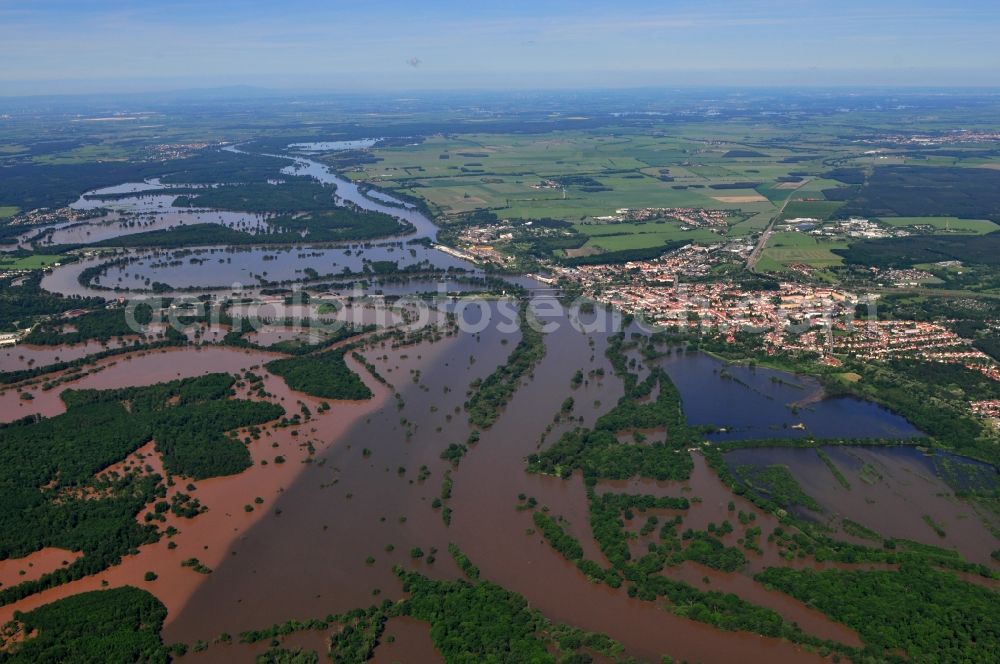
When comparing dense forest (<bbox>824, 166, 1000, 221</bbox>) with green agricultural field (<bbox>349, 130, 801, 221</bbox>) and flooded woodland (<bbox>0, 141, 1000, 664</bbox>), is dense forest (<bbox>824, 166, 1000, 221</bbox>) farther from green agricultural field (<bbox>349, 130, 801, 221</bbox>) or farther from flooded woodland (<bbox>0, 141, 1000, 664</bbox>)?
flooded woodland (<bbox>0, 141, 1000, 664</bbox>)

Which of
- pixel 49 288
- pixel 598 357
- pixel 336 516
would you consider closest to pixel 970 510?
pixel 598 357

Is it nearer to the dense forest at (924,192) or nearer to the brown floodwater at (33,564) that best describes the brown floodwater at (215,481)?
the brown floodwater at (33,564)

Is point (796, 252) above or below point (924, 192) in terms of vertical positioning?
below

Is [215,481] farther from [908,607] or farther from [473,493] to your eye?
[908,607]

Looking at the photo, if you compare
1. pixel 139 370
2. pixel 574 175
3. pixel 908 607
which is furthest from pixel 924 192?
pixel 139 370

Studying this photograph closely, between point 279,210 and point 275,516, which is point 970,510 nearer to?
point 275,516

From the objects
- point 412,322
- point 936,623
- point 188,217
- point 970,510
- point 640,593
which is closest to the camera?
point 936,623

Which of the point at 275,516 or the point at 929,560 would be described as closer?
the point at 929,560

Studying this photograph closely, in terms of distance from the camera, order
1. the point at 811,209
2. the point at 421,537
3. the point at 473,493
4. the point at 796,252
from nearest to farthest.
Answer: the point at 421,537, the point at 473,493, the point at 796,252, the point at 811,209
